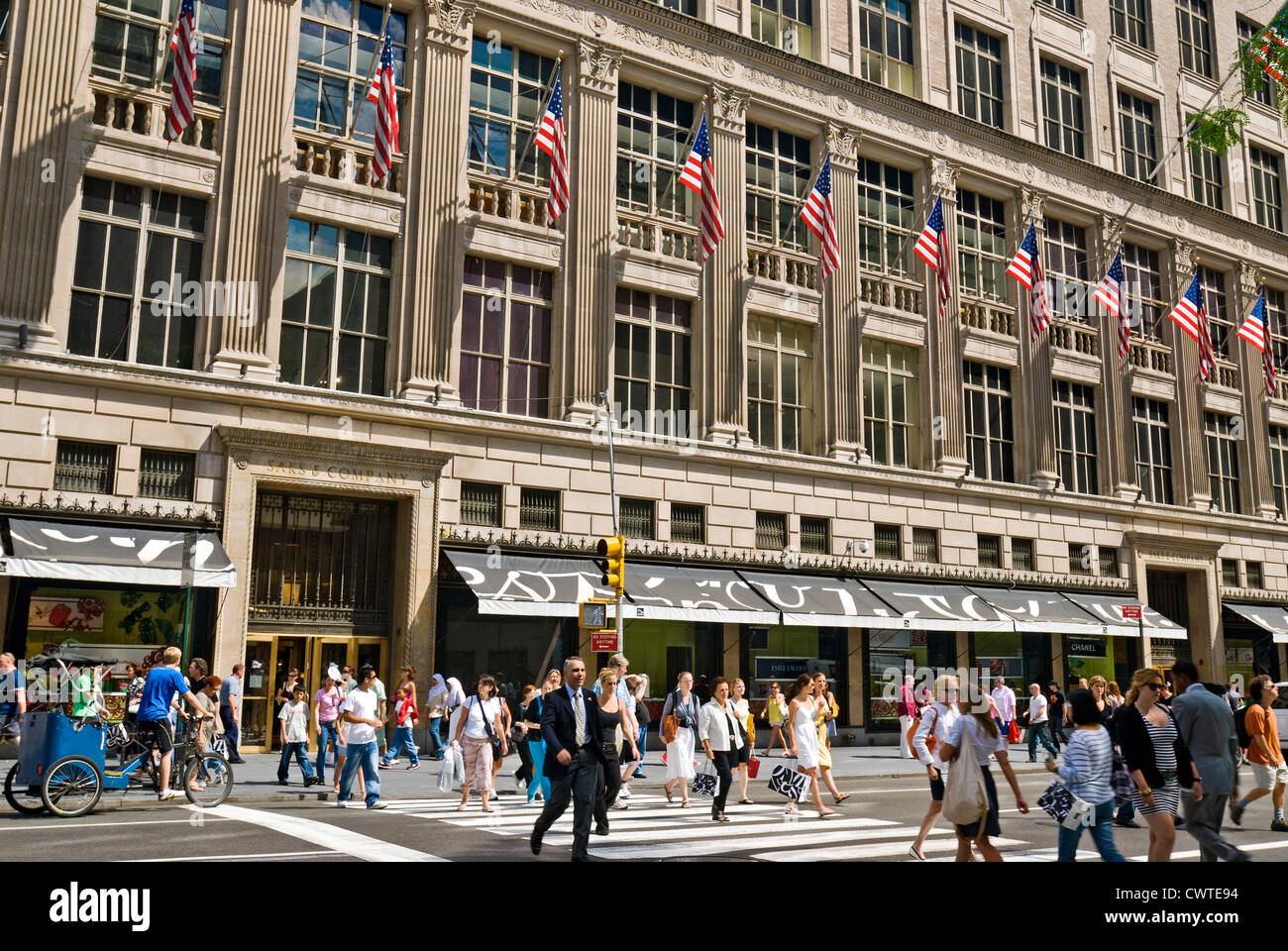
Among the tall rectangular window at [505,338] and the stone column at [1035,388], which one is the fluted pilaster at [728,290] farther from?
the stone column at [1035,388]

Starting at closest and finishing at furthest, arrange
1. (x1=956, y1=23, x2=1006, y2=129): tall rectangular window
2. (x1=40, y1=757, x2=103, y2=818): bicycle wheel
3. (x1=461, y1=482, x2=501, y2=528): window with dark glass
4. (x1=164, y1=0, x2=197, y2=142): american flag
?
(x1=40, y1=757, x2=103, y2=818): bicycle wheel → (x1=164, y1=0, x2=197, y2=142): american flag → (x1=461, y1=482, x2=501, y2=528): window with dark glass → (x1=956, y1=23, x2=1006, y2=129): tall rectangular window

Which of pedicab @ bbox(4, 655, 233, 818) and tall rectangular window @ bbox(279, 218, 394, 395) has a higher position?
tall rectangular window @ bbox(279, 218, 394, 395)

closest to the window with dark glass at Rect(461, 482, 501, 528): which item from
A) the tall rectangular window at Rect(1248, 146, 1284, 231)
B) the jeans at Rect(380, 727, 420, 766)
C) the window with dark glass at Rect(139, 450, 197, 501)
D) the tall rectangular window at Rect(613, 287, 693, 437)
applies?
the tall rectangular window at Rect(613, 287, 693, 437)

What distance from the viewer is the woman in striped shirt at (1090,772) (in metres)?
8.29

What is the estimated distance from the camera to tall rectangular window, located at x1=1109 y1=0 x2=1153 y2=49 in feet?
129

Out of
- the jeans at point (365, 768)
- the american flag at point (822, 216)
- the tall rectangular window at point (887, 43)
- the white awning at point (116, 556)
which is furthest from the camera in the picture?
the tall rectangular window at point (887, 43)

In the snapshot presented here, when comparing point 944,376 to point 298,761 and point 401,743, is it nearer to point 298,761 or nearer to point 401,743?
point 401,743

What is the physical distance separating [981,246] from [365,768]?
26.8 meters

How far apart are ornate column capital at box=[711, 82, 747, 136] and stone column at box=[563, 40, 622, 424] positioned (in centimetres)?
291

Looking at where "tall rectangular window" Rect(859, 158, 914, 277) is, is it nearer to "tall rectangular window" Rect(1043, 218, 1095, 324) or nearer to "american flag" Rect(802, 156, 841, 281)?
"american flag" Rect(802, 156, 841, 281)

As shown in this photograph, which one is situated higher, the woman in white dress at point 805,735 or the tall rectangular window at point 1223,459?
the tall rectangular window at point 1223,459

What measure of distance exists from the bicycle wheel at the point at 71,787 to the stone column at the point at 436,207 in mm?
11524

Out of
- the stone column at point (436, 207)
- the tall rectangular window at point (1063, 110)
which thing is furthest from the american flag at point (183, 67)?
the tall rectangular window at point (1063, 110)

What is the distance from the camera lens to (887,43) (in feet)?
108
